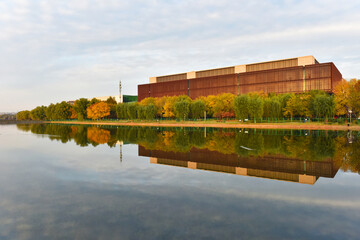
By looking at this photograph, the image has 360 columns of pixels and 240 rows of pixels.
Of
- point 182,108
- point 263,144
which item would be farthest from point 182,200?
point 182,108

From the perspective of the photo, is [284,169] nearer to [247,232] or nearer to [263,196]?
[263,196]

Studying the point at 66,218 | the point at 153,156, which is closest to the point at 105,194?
the point at 66,218

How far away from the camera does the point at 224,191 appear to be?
1055 cm

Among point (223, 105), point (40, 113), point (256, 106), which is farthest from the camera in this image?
point (40, 113)

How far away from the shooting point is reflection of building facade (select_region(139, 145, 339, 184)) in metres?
13.4

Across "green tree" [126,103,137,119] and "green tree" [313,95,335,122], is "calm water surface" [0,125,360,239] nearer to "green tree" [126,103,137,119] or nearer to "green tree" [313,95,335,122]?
"green tree" [313,95,335,122]

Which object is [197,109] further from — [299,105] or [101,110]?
[101,110]

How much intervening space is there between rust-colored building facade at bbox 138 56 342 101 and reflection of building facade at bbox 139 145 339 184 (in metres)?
100

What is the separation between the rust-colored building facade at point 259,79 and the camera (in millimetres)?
105562

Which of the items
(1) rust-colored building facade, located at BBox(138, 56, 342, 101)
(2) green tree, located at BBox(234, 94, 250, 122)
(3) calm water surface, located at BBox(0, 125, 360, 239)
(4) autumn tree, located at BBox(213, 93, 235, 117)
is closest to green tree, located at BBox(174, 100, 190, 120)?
(4) autumn tree, located at BBox(213, 93, 235, 117)

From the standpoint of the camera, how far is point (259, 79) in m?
120

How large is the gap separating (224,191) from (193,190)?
1284 millimetres

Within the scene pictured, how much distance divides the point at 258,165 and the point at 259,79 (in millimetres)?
110804

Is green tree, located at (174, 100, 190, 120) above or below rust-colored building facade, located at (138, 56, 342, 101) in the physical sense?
below
